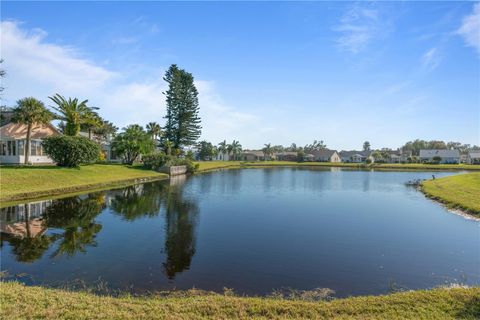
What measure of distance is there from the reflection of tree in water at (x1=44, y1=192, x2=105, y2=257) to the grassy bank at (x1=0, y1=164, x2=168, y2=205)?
2927 millimetres

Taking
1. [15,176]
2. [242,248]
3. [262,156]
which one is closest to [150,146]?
[15,176]

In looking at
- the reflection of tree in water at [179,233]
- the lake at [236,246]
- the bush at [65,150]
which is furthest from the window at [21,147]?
the reflection of tree in water at [179,233]

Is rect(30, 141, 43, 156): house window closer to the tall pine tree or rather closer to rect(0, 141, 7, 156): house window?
rect(0, 141, 7, 156): house window

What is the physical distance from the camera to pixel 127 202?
2611 cm

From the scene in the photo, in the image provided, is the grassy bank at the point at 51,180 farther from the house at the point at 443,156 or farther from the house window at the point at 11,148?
the house at the point at 443,156

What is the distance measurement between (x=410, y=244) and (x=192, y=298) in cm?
1161

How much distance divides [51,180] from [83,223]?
52.2ft

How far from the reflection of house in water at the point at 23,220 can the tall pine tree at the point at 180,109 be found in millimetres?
49617

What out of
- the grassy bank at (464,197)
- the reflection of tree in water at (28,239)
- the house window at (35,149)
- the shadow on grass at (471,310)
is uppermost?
the house window at (35,149)

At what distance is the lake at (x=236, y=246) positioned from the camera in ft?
34.4

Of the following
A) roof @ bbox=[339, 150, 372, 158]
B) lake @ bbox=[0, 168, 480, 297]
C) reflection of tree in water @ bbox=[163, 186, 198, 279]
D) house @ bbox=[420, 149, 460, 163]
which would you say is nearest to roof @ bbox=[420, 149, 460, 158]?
house @ bbox=[420, 149, 460, 163]

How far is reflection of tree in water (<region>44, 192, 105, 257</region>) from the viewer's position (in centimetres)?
1402

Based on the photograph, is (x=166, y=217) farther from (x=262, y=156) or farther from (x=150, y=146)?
(x=262, y=156)

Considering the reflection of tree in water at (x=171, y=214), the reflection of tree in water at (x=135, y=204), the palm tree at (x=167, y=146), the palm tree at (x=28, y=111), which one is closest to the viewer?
the reflection of tree in water at (x=171, y=214)
